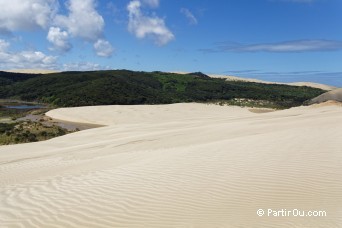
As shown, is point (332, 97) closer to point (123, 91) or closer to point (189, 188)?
point (189, 188)

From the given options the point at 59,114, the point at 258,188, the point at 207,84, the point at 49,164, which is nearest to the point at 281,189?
the point at 258,188

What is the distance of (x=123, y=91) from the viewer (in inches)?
3088

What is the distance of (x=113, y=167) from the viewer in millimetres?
11242

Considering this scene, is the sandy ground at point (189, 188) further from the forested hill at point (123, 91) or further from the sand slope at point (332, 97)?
the forested hill at point (123, 91)

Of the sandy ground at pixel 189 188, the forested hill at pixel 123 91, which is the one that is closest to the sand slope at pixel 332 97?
the forested hill at pixel 123 91

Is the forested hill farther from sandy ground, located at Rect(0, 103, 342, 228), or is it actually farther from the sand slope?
sandy ground, located at Rect(0, 103, 342, 228)

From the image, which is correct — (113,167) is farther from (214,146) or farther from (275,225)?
(275,225)

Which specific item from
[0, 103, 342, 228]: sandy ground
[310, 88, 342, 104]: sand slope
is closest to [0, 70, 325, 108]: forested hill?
[310, 88, 342, 104]: sand slope

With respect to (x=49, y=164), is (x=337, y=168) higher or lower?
higher

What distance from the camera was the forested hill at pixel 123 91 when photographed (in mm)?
72750

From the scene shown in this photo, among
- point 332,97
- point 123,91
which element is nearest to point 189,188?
point 332,97

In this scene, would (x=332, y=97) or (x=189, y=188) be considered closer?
(x=189, y=188)

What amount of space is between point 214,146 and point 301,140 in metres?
3.07

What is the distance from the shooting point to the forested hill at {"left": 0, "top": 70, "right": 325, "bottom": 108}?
72.8m
